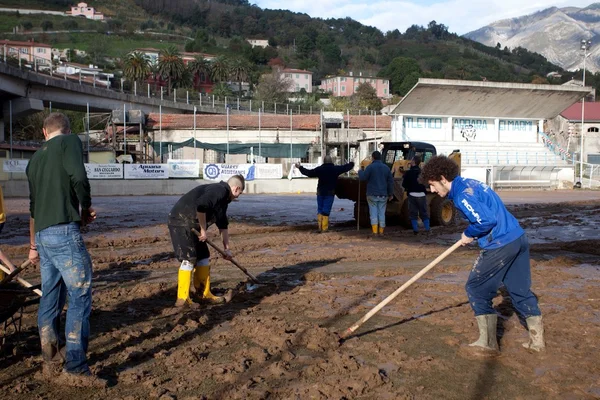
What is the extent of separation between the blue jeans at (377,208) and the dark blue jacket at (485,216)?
26.7 feet

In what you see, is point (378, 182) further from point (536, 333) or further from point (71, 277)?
point (71, 277)

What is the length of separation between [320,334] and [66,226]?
2.61 m

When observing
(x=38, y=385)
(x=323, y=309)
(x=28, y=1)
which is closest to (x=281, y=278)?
(x=323, y=309)

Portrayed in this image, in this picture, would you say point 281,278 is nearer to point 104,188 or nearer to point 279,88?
point 104,188

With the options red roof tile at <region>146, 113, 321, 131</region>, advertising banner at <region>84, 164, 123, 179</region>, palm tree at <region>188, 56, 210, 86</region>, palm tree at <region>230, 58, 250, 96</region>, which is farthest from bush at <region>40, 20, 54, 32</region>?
advertising banner at <region>84, 164, 123, 179</region>

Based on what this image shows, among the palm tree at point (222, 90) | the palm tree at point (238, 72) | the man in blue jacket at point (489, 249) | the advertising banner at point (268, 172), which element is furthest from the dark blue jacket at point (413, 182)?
the palm tree at point (238, 72)

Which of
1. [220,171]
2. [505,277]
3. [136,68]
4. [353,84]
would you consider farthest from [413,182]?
[353,84]

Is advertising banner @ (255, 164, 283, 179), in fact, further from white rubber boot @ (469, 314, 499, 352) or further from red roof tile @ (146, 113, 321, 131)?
white rubber boot @ (469, 314, 499, 352)

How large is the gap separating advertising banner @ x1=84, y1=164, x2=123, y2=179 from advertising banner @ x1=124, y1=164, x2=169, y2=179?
0.39 m

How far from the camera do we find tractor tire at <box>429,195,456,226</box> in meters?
15.8

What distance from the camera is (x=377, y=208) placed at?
13961 millimetres

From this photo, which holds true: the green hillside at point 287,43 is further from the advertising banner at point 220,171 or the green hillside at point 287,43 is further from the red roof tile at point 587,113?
the advertising banner at point 220,171

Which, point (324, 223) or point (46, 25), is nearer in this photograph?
point (324, 223)

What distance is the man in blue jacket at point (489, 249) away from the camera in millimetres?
5445
